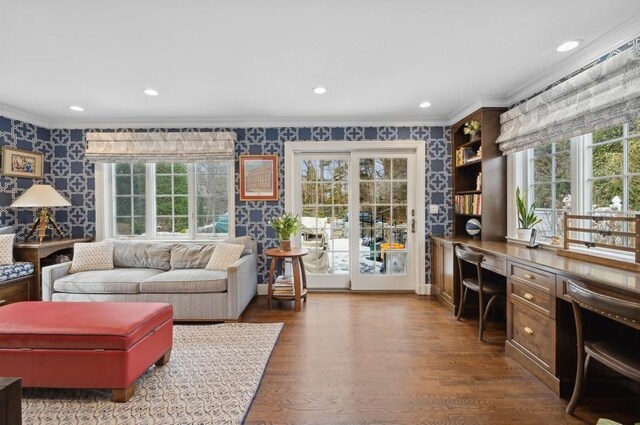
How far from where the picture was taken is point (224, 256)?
3611mm

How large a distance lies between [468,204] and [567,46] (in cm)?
185

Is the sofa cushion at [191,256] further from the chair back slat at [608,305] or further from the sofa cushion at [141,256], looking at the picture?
the chair back slat at [608,305]

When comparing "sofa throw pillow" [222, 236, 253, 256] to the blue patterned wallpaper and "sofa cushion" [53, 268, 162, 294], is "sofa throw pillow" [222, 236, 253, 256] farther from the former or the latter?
"sofa cushion" [53, 268, 162, 294]

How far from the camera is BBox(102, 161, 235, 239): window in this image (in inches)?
169

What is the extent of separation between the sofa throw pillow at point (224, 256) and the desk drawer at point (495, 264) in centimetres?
249

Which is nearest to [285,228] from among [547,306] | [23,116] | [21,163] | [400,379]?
[400,379]

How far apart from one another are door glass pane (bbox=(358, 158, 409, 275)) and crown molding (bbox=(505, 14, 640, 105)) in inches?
61.8

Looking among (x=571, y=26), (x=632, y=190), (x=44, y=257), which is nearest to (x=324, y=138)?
(x=571, y=26)

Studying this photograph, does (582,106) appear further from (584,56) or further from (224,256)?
(224,256)

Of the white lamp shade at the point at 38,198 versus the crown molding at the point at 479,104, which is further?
the white lamp shade at the point at 38,198

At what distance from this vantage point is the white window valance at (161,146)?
4.14 metres

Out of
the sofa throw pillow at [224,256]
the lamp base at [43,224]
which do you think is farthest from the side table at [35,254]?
the sofa throw pillow at [224,256]

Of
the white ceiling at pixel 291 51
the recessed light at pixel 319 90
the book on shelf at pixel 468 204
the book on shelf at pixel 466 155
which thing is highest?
the white ceiling at pixel 291 51

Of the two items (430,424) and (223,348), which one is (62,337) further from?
(430,424)
